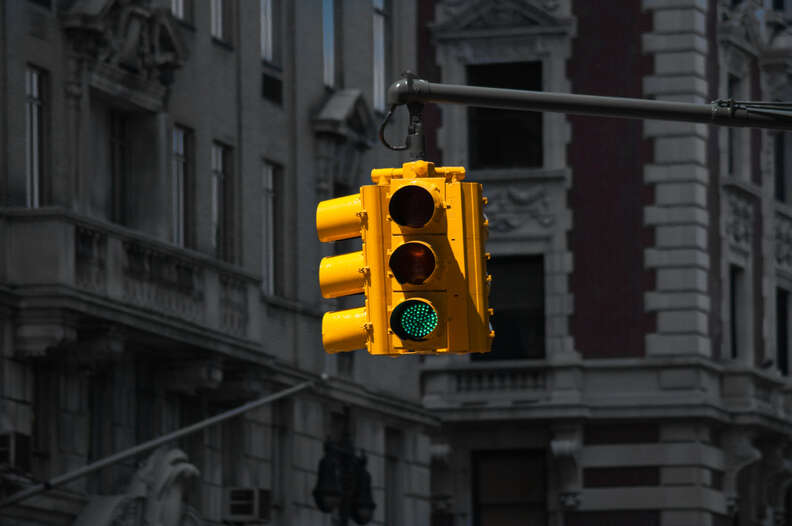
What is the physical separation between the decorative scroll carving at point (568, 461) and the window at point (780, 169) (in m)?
9.67

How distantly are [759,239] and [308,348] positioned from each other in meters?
19.7

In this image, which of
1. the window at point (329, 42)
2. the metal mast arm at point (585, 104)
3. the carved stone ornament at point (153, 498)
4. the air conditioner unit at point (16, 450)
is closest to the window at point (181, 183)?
the carved stone ornament at point (153, 498)

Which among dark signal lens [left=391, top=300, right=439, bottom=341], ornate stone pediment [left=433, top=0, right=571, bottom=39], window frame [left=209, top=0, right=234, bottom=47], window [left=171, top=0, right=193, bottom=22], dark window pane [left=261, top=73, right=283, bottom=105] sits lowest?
dark signal lens [left=391, top=300, right=439, bottom=341]

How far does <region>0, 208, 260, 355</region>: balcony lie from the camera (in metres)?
38.3

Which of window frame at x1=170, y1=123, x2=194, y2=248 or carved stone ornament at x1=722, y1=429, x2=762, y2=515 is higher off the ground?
window frame at x1=170, y1=123, x2=194, y2=248

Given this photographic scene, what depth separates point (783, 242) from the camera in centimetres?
6812

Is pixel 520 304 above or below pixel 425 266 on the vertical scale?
above

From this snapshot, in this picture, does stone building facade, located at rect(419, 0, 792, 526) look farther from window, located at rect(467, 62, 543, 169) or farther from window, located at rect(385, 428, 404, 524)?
window, located at rect(385, 428, 404, 524)

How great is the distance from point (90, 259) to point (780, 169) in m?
32.4

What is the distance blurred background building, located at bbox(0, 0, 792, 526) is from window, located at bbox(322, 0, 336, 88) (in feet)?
0.24

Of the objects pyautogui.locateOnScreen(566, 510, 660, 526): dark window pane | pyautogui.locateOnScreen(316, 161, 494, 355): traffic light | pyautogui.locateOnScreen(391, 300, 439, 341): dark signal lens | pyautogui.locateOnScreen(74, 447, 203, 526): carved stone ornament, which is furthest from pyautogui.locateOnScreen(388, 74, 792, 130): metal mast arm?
pyautogui.locateOnScreen(566, 510, 660, 526): dark window pane

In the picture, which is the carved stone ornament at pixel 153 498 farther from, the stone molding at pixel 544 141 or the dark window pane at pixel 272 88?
the stone molding at pixel 544 141

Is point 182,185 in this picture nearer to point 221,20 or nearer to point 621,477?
point 221,20

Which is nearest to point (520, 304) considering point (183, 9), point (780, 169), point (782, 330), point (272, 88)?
point (782, 330)
